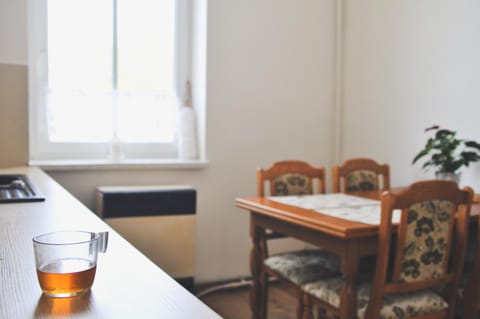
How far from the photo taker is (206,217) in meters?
3.38

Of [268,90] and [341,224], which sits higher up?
[268,90]

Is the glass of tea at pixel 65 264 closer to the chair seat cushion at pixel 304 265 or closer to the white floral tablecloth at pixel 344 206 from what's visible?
the white floral tablecloth at pixel 344 206

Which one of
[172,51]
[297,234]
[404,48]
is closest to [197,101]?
[172,51]

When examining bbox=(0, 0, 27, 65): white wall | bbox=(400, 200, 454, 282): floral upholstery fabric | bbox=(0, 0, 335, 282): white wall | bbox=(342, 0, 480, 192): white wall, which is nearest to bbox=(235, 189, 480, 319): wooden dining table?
bbox=(400, 200, 454, 282): floral upholstery fabric

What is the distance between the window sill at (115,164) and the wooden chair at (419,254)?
1474 mm

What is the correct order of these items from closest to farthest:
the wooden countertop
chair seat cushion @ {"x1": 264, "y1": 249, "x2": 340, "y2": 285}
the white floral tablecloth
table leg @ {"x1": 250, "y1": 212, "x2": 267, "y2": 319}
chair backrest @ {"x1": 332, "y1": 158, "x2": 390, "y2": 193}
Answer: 1. the wooden countertop
2. the white floral tablecloth
3. chair seat cushion @ {"x1": 264, "y1": 249, "x2": 340, "y2": 285}
4. table leg @ {"x1": 250, "y1": 212, "x2": 267, "y2": 319}
5. chair backrest @ {"x1": 332, "y1": 158, "x2": 390, "y2": 193}

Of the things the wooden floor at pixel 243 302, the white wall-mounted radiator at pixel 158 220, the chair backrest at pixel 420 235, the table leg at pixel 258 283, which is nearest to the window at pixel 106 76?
the white wall-mounted radiator at pixel 158 220

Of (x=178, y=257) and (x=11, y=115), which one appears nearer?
(x=11, y=115)

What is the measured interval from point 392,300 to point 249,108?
1.88m

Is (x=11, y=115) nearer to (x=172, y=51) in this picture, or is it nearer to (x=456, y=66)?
(x=172, y=51)

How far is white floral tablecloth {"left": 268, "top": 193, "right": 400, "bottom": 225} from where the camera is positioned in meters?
1.97

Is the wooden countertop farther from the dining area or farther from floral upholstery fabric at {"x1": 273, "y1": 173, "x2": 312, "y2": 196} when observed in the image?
floral upholstery fabric at {"x1": 273, "y1": 173, "x2": 312, "y2": 196}

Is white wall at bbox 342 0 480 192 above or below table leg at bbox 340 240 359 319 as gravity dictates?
above

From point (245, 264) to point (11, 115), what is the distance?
177 cm
